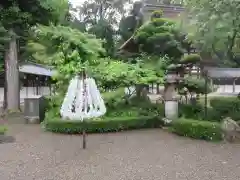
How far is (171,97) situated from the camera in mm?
13766

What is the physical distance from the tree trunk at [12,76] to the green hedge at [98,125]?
566 cm

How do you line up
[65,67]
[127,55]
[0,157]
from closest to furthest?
[0,157], [65,67], [127,55]

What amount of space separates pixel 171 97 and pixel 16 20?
8.38 metres

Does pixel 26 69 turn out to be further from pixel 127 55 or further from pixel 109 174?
pixel 109 174

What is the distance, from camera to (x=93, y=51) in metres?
13.3

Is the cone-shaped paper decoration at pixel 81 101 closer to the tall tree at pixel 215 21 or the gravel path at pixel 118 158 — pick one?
the gravel path at pixel 118 158

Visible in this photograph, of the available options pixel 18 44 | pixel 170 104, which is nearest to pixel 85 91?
pixel 170 104

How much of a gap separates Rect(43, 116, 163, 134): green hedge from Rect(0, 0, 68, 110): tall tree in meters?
5.77

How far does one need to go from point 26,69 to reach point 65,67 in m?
8.68

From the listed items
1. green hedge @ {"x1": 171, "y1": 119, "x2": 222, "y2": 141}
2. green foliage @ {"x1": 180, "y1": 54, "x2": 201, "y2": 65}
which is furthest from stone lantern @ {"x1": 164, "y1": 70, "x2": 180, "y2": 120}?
green hedge @ {"x1": 171, "y1": 119, "x2": 222, "y2": 141}

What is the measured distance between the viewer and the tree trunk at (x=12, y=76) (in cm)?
1788

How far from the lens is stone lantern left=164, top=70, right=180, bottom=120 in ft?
44.9

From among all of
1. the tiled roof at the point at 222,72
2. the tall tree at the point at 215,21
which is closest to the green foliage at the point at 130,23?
the tiled roof at the point at 222,72

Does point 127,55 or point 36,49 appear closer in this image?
point 36,49
